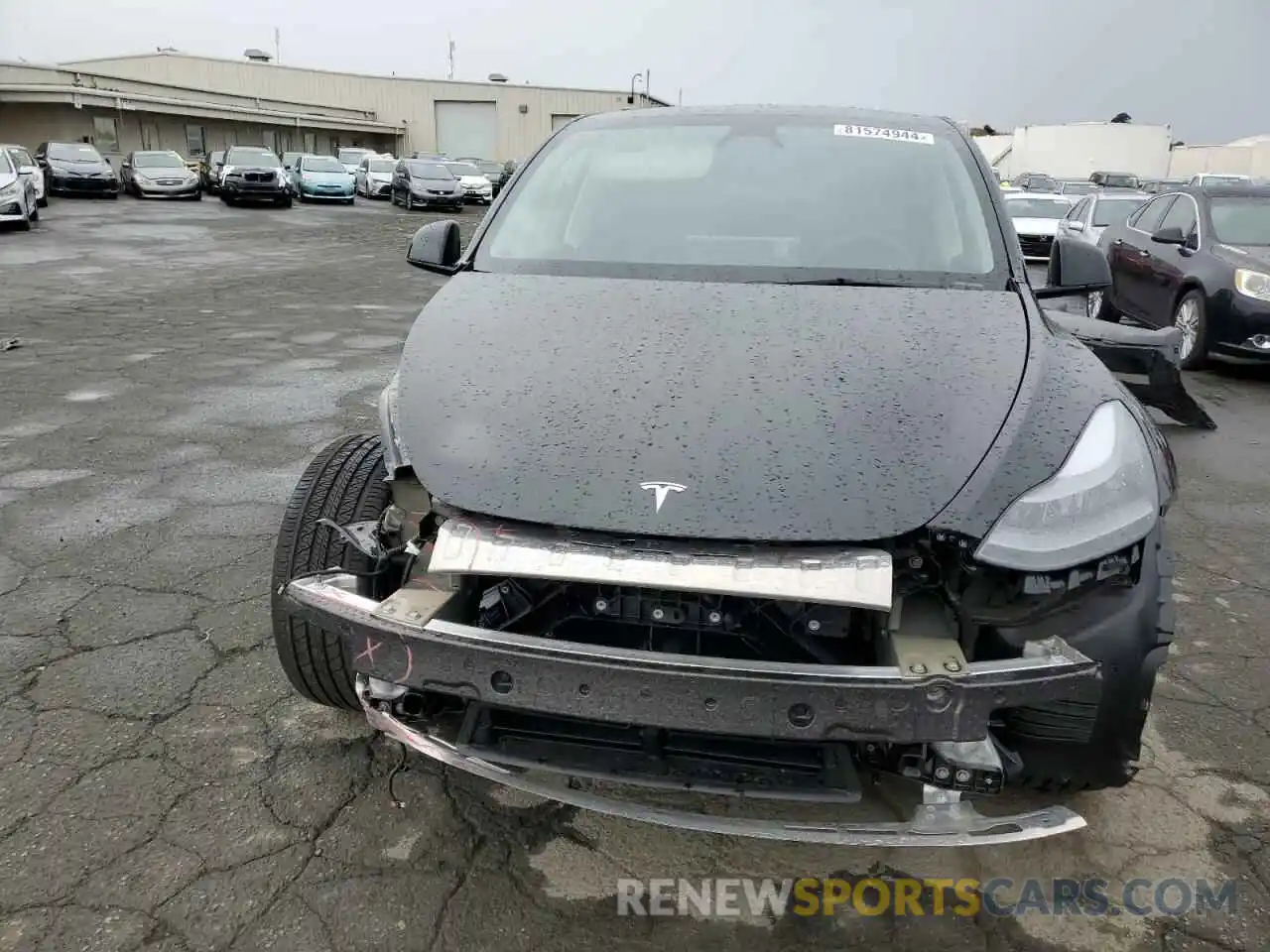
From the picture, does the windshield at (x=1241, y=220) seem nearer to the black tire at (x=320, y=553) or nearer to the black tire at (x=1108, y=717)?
the black tire at (x=1108, y=717)

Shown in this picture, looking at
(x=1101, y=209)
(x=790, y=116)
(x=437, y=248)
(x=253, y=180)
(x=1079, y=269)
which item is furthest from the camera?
(x=253, y=180)

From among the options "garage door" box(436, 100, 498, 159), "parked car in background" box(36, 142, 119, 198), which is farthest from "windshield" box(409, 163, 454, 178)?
"garage door" box(436, 100, 498, 159)

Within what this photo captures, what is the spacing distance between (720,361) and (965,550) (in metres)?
0.75

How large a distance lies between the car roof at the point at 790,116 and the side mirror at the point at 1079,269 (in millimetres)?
596

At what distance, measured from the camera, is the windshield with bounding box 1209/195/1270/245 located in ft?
26.1

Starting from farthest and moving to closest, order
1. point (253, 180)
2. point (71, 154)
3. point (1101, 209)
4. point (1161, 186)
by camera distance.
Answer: point (71, 154) < point (253, 180) < point (1101, 209) < point (1161, 186)

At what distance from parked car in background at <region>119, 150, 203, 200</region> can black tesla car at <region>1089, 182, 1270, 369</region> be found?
25.3 m

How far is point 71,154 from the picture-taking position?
25281 millimetres

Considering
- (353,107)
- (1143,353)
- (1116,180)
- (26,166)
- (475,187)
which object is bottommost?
(475,187)

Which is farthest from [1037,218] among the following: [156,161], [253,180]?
[156,161]

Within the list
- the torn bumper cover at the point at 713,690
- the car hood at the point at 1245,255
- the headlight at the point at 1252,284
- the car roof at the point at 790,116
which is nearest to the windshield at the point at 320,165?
the car hood at the point at 1245,255

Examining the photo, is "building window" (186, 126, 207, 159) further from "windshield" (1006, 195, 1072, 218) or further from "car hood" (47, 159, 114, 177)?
"windshield" (1006, 195, 1072, 218)

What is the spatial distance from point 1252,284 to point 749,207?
20.7 feet

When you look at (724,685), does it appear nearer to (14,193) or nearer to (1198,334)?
(1198,334)
